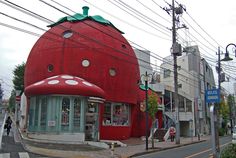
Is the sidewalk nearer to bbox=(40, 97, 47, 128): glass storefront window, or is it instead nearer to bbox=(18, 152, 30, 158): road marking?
bbox=(18, 152, 30, 158): road marking

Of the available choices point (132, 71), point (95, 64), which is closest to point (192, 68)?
point (132, 71)

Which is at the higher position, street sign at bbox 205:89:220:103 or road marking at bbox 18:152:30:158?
street sign at bbox 205:89:220:103

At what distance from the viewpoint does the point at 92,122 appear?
2617 cm

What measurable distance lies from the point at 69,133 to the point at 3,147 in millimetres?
5457

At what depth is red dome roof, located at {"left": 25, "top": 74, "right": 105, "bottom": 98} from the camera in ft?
77.4

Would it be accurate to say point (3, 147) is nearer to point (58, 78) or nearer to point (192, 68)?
point (58, 78)

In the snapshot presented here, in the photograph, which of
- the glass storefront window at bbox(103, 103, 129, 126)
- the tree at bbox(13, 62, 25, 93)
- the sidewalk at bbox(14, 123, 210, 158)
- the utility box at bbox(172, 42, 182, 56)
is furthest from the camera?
the tree at bbox(13, 62, 25, 93)

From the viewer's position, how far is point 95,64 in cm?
2784

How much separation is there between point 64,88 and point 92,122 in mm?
4194

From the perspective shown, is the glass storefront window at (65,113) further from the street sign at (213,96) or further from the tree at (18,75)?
the tree at (18,75)

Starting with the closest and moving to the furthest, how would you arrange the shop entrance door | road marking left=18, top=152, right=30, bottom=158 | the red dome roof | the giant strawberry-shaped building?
road marking left=18, top=152, right=30, bottom=158
the red dome roof
the giant strawberry-shaped building
the shop entrance door

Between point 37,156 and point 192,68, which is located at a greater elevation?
point 192,68

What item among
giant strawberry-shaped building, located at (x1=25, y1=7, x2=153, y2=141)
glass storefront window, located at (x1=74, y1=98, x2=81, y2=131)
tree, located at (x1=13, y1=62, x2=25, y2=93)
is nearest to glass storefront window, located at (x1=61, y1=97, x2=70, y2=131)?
giant strawberry-shaped building, located at (x1=25, y1=7, x2=153, y2=141)

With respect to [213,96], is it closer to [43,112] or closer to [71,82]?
[71,82]
